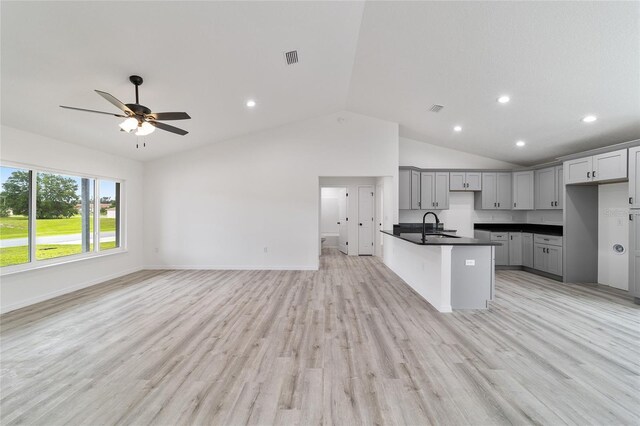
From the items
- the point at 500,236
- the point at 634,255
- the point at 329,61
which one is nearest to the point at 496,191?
the point at 500,236

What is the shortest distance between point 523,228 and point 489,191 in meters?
1.10

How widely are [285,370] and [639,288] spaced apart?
16.4 ft

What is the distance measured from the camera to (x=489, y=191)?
20.0 feet

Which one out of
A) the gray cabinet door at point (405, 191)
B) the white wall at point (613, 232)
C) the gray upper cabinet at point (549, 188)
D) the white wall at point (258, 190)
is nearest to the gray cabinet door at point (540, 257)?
the white wall at point (613, 232)

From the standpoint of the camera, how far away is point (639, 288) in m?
3.51

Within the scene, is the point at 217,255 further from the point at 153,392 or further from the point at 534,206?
the point at 534,206

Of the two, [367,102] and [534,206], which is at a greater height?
[367,102]

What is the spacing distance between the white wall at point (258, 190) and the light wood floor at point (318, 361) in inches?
79.0

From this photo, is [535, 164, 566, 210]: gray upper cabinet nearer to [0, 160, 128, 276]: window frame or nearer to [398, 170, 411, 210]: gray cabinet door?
[398, 170, 411, 210]: gray cabinet door

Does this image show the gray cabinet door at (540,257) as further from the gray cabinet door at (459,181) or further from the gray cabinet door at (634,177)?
the gray cabinet door at (459,181)

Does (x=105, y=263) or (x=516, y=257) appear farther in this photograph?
(x=516, y=257)

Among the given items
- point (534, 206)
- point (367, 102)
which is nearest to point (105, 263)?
point (367, 102)

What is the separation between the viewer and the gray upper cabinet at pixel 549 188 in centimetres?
506

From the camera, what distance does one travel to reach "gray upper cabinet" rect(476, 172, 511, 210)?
19.8 feet
